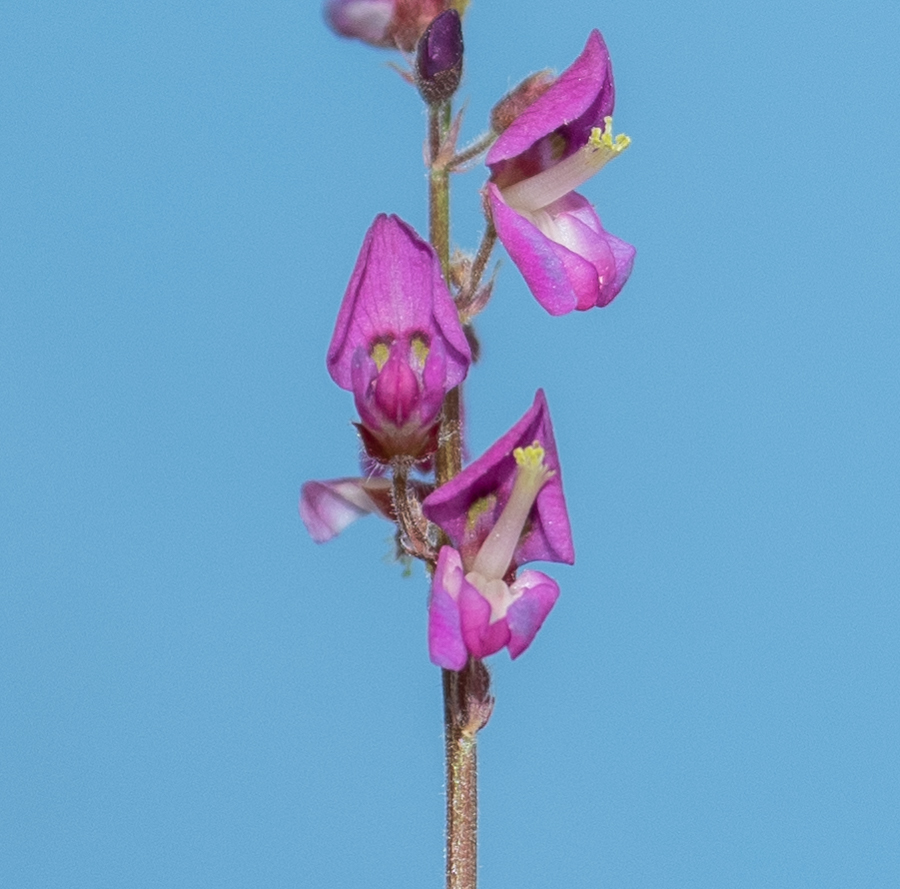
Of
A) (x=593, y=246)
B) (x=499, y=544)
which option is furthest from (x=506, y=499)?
(x=593, y=246)

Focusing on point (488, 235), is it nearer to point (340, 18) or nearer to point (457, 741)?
point (340, 18)

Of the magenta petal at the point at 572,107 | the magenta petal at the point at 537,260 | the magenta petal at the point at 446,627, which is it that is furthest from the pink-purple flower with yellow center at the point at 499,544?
the magenta petal at the point at 572,107

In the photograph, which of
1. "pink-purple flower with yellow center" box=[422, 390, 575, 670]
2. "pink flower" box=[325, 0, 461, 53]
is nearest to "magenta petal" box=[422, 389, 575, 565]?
"pink-purple flower with yellow center" box=[422, 390, 575, 670]

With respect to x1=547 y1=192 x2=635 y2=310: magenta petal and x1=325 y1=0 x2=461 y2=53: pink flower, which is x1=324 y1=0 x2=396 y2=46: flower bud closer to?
x1=325 y1=0 x2=461 y2=53: pink flower

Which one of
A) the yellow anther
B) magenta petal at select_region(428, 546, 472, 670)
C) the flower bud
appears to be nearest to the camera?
magenta petal at select_region(428, 546, 472, 670)

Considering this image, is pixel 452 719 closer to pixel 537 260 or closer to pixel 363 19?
pixel 537 260
